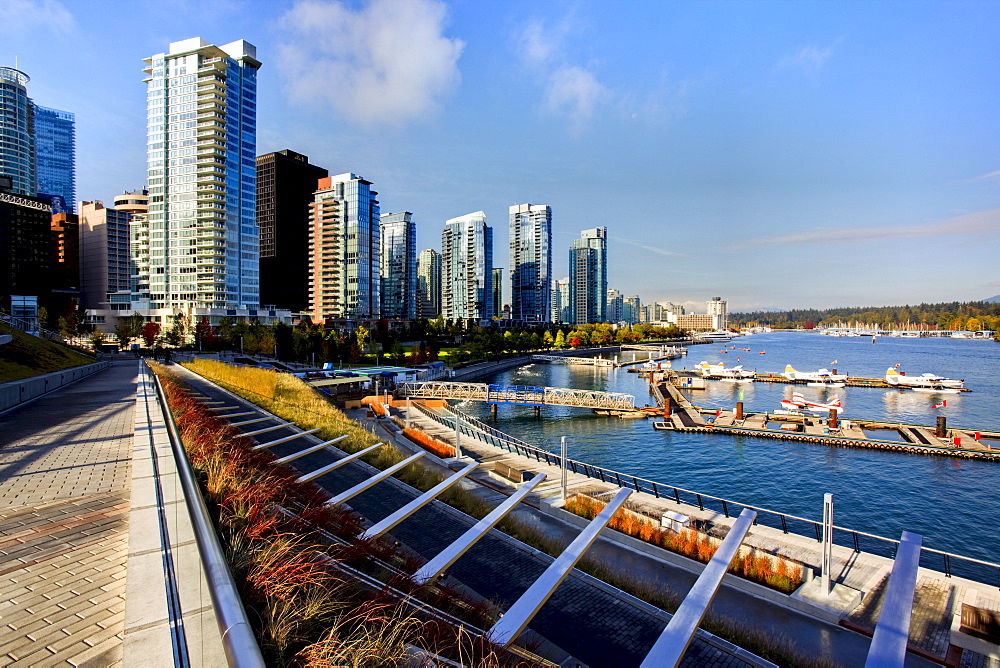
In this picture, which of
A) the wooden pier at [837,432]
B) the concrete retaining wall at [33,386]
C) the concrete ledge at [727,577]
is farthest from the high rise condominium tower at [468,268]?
the concrete ledge at [727,577]

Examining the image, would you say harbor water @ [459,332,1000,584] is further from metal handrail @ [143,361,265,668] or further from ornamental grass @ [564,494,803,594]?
metal handrail @ [143,361,265,668]

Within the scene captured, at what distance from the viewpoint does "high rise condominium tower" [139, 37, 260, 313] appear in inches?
3024

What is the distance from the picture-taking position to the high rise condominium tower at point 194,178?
252 ft

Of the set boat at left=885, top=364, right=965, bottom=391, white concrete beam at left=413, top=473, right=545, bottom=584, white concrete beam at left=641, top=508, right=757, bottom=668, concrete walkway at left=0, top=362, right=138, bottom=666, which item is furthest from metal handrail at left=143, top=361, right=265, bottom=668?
boat at left=885, top=364, right=965, bottom=391

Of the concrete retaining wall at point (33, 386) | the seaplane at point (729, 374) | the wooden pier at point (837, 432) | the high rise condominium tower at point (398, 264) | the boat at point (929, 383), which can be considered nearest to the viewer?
the concrete retaining wall at point (33, 386)

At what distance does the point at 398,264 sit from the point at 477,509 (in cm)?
15599

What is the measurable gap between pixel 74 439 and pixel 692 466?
28.3 metres

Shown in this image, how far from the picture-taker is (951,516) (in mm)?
22062

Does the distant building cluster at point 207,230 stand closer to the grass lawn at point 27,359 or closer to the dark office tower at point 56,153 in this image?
the dark office tower at point 56,153

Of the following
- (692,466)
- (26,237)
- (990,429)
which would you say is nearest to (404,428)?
(692,466)

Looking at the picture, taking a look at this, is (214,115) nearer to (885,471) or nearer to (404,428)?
(404,428)

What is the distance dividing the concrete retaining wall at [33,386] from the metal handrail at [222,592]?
13.9m

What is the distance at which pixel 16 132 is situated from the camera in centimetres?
13300

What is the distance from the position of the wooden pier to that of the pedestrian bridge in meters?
4.72
